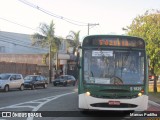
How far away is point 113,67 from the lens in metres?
14.0

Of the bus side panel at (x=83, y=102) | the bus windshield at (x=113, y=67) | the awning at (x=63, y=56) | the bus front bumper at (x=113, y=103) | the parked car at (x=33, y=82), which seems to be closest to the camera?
the bus front bumper at (x=113, y=103)

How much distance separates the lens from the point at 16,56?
6888 centimetres

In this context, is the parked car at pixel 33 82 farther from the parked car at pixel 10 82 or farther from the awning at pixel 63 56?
the awning at pixel 63 56

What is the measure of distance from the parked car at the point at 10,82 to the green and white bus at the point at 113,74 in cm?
2029

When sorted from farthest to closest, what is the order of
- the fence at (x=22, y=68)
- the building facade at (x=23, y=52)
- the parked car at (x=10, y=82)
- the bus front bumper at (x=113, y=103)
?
the building facade at (x=23, y=52), the fence at (x=22, y=68), the parked car at (x=10, y=82), the bus front bumper at (x=113, y=103)

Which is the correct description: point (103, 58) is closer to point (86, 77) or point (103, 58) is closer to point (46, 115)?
point (86, 77)

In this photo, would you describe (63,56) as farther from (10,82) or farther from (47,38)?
(10,82)

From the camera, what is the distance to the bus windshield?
1388 cm

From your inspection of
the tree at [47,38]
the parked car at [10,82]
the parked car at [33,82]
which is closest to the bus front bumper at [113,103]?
the parked car at [10,82]

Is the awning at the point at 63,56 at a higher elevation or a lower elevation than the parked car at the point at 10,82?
higher

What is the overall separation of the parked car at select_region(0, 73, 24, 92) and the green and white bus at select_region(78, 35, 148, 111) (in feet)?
66.6

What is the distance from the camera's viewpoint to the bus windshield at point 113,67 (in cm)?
1388

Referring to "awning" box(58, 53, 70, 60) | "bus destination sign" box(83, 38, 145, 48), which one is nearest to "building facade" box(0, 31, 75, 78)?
"awning" box(58, 53, 70, 60)

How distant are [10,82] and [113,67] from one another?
862 inches
